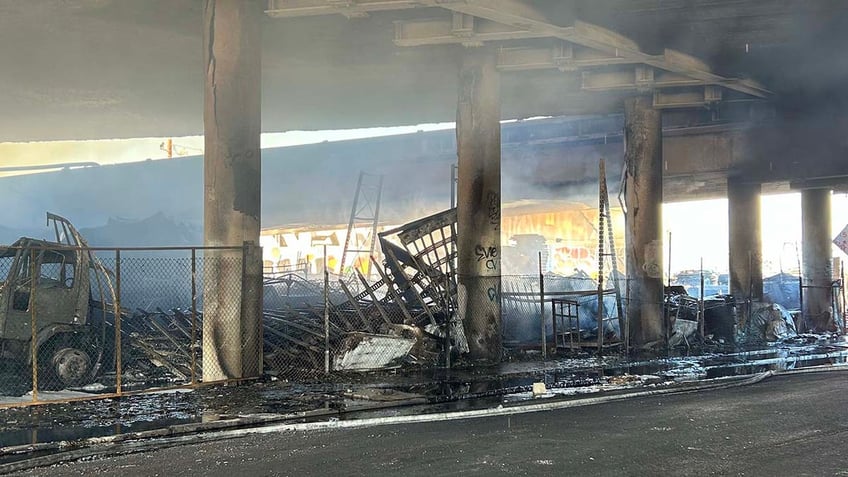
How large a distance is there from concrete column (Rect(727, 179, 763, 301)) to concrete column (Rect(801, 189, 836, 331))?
2.43 meters

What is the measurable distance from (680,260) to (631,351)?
40.2 m

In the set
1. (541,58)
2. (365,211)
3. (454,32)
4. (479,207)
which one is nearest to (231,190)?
(454,32)

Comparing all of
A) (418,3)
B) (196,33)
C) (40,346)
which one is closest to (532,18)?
(418,3)

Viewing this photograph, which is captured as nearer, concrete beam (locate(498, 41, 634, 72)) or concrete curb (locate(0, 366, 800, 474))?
concrete curb (locate(0, 366, 800, 474))

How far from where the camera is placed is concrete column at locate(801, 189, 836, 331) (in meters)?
25.9

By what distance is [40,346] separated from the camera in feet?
38.5

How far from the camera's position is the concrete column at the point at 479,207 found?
15.7 m

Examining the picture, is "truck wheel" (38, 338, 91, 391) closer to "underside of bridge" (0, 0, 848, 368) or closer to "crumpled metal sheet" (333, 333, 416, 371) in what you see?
"underside of bridge" (0, 0, 848, 368)

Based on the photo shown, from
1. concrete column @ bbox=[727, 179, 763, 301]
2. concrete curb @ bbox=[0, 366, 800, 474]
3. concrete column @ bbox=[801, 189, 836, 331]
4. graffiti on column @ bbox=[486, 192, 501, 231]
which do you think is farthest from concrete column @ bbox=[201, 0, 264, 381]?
concrete column @ bbox=[801, 189, 836, 331]

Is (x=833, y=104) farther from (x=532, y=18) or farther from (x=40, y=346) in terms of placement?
(x=40, y=346)

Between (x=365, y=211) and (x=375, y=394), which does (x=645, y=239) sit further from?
(x=365, y=211)

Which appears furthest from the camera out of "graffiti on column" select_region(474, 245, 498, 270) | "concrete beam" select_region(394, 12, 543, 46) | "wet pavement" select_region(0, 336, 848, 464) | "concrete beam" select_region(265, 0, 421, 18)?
"graffiti on column" select_region(474, 245, 498, 270)

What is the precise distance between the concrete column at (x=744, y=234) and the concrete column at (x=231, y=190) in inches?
704

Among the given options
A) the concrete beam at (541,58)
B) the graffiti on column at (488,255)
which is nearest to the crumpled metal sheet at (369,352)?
the graffiti on column at (488,255)
